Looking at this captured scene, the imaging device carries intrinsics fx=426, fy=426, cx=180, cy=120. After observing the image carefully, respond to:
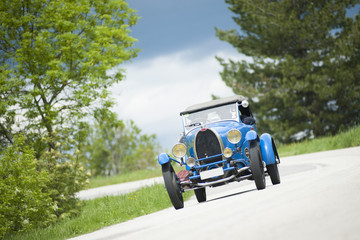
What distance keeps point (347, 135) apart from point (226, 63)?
1309cm

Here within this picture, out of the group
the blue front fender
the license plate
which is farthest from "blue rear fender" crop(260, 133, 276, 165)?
the blue front fender

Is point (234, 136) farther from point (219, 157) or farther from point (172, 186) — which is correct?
point (172, 186)

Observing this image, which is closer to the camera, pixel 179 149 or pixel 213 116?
pixel 179 149

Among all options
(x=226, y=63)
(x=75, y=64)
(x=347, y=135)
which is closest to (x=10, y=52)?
(x=75, y=64)

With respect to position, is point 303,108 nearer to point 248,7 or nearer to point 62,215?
point 248,7

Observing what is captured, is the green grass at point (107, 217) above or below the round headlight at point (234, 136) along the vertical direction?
below

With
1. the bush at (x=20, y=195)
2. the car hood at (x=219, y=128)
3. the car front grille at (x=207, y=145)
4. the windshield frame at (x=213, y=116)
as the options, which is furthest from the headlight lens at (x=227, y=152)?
the bush at (x=20, y=195)

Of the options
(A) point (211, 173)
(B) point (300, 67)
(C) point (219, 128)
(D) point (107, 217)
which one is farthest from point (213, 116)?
(B) point (300, 67)

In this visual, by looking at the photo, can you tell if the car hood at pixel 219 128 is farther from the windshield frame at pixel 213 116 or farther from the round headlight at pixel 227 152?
the round headlight at pixel 227 152

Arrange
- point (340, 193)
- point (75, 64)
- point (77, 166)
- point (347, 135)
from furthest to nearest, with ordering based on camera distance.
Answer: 1. point (347, 135)
2. point (75, 64)
3. point (77, 166)
4. point (340, 193)

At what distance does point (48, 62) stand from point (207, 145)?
9499 mm

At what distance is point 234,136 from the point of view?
9.30 metres

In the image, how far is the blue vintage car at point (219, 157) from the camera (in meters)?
9.12

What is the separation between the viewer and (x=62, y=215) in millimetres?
12953
